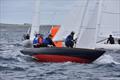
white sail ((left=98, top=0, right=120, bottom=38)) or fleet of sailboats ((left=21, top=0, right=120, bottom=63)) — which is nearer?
fleet of sailboats ((left=21, top=0, right=120, bottom=63))

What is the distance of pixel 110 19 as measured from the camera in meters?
38.3

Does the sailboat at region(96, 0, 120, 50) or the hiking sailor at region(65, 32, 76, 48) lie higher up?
the sailboat at region(96, 0, 120, 50)

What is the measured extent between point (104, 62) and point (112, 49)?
11033 millimetres

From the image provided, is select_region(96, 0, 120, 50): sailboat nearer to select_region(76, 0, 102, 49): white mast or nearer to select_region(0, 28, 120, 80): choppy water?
select_region(0, 28, 120, 80): choppy water

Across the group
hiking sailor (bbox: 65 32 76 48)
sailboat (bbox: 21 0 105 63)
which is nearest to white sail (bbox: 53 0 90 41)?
sailboat (bbox: 21 0 105 63)

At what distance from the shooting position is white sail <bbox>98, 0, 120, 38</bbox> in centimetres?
3828

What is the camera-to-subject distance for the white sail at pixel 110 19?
3828cm

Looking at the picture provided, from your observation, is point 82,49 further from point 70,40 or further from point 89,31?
point 70,40

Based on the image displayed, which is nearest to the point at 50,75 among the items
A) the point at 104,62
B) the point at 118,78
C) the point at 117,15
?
the point at 118,78

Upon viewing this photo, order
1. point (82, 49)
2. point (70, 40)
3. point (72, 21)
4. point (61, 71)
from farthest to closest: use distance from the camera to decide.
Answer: point (72, 21) → point (70, 40) → point (82, 49) → point (61, 71)

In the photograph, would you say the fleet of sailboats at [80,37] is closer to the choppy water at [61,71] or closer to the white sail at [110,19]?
the choppy water at [61,71]

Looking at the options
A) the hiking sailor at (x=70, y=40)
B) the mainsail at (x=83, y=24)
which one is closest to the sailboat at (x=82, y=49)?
the mainsail at (x=83, y=24)

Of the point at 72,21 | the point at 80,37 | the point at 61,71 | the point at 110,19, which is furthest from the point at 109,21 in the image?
the point at 61,71

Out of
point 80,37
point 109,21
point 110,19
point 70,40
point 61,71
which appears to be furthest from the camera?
point 109,21
